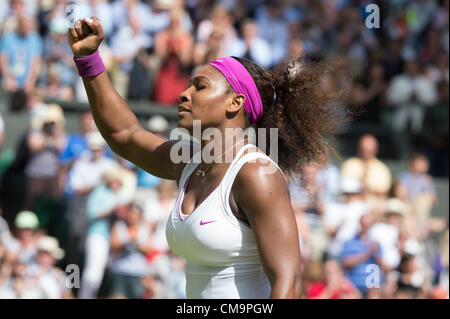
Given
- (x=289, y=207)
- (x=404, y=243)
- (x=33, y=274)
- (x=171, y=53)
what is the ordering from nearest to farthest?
(x=289, y=207), (x=33, y=274), (x=404, y=243), (x=171, y=53)

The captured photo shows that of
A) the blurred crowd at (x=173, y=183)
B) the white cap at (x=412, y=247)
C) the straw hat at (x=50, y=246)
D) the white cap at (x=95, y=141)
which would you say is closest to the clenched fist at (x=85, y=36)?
the blurred crowd at (x=173, y=183)

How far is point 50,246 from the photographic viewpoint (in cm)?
743

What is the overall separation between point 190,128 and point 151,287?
174 inches

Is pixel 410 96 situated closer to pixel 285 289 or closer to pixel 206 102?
pixel 206 102

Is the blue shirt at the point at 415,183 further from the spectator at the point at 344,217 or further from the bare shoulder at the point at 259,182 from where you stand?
the bare shoulder at the point at 259,182

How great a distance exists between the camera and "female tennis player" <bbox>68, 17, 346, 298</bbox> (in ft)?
9.07

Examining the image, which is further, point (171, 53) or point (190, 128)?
point (171, 53)

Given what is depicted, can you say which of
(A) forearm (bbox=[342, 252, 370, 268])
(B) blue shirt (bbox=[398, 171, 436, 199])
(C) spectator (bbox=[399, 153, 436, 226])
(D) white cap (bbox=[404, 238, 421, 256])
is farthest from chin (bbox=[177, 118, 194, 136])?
(B) blue shirt (bbox=[398, 171, 436, 199])

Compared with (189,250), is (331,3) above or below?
above

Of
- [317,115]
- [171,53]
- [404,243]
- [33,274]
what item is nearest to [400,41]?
[171,53]

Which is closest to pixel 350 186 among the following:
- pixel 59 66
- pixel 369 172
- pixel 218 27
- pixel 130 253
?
pixel 369 172

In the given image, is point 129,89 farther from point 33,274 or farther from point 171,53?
point 33,274

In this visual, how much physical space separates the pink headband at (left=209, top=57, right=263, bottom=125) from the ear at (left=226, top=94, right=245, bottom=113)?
2cm

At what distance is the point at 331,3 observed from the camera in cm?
1123
